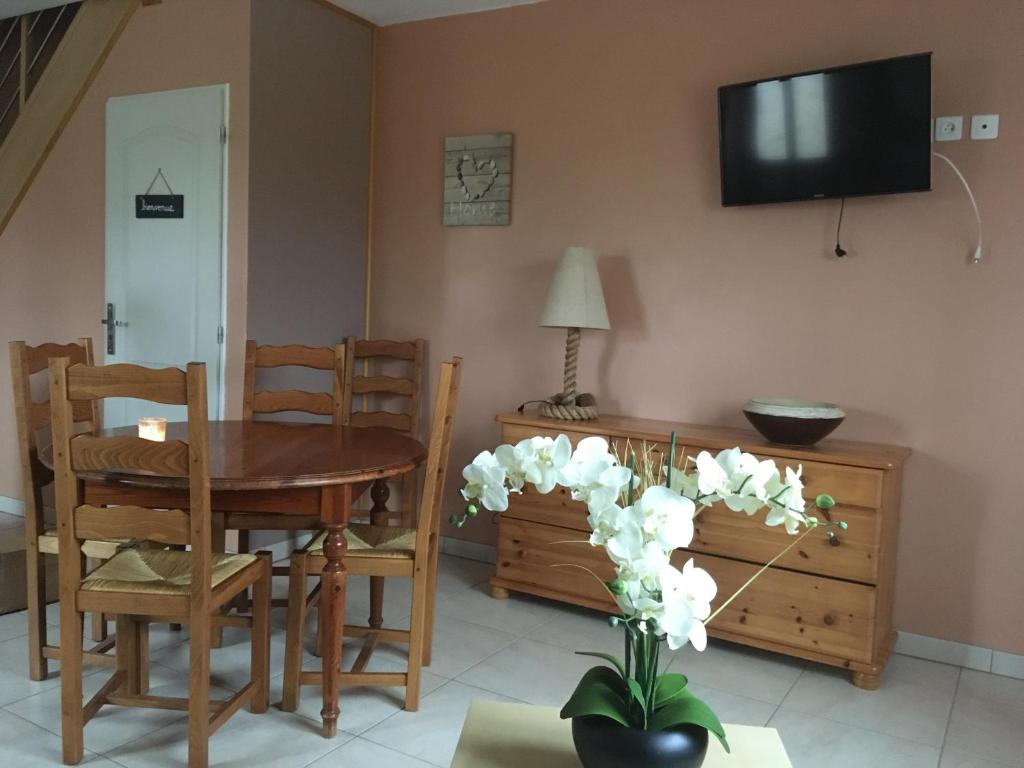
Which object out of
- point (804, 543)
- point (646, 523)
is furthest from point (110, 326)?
point (646, 523)

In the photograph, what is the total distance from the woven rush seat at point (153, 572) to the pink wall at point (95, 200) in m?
1.48

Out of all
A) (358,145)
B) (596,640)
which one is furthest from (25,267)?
(596,640)

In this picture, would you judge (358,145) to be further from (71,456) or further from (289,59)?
(71,456)

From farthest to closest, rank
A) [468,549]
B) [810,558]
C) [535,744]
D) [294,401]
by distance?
[468,549] < [294,401] < [810,558] < [535,744]

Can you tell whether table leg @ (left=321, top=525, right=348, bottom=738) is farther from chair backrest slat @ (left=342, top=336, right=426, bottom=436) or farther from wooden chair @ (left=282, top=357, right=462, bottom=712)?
chair backrest slat @ (left=342, top=336, right=426, bottom=436)

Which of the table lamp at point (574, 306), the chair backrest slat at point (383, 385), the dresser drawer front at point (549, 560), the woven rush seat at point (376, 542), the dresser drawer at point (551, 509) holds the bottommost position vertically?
the dresser drawer front at point (549, 560)

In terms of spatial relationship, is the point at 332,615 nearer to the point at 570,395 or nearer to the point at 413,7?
the point at 570,395

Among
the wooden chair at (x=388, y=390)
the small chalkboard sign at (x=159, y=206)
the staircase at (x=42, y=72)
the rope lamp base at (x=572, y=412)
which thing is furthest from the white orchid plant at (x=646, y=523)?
the staircase at (x=42, y=72)

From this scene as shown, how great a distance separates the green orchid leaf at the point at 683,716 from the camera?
1165 millimetres

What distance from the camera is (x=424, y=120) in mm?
4027

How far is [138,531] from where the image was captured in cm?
196

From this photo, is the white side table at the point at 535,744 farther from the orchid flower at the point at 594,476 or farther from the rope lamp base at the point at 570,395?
the rope lamp base at the point at 570,395

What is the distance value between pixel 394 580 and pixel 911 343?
2.27m

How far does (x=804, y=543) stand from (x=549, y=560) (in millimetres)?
993
